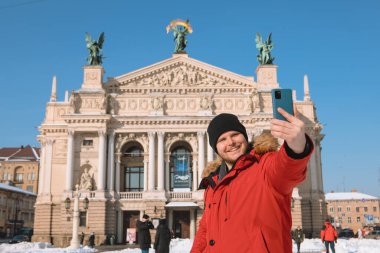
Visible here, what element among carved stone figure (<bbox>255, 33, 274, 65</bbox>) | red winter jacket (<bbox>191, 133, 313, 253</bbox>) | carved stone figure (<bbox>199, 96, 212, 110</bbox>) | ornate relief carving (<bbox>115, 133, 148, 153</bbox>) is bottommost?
red winter jacket (<bbox>191, 133, 313, 253</bbox>)

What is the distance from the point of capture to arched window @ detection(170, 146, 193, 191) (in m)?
46.3

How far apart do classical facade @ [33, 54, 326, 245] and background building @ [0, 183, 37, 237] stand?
96.4 ft

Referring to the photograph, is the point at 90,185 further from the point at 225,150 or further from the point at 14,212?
the point at 225,150

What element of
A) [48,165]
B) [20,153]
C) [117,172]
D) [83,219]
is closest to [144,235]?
[83,219]

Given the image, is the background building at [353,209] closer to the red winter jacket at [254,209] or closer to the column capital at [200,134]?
the column capital at [200,134]

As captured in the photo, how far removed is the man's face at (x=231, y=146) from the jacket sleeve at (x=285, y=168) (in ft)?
1.71

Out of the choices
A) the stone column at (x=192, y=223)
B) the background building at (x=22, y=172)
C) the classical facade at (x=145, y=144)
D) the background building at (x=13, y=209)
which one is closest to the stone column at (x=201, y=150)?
the classical facade at (x=145, y=144)

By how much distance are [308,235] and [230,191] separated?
46.4m

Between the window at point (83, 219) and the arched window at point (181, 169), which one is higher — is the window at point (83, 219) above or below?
below

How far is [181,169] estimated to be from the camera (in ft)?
154

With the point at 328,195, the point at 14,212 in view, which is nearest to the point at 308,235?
the point at 14,212

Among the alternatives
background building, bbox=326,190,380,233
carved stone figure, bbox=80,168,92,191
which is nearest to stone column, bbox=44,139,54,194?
carved stone figure, bbox=80,168,92,191

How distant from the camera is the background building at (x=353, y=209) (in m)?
95.7

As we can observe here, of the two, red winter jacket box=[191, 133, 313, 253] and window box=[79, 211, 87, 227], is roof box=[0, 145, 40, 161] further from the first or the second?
red winter jacket box=[191, 133, 313, 253]
